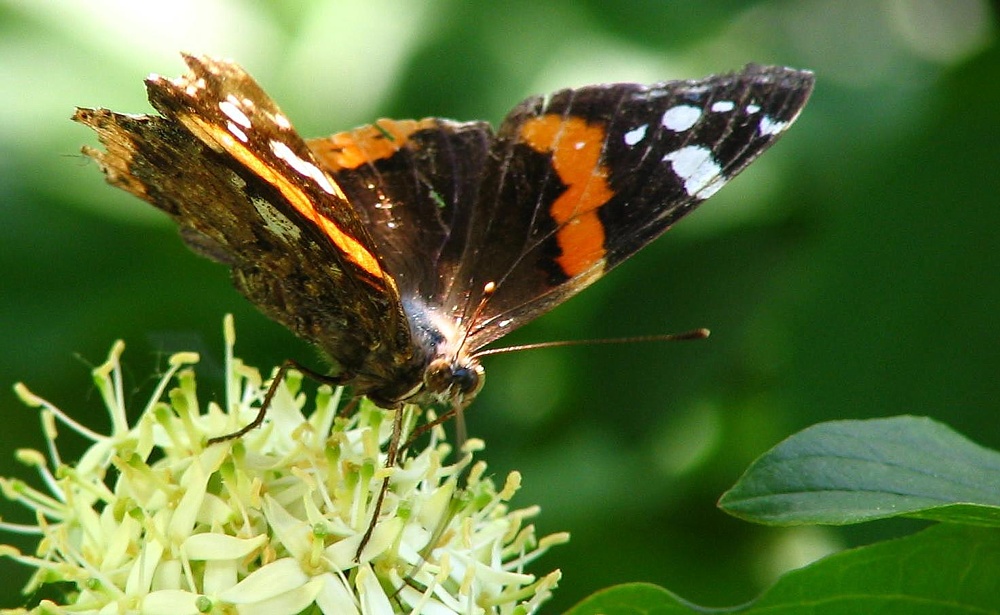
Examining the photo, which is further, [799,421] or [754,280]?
[754,280]

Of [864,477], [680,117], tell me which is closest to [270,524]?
[864,477]

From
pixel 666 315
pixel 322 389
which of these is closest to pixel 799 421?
pixel 666 315

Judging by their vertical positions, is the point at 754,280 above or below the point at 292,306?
above

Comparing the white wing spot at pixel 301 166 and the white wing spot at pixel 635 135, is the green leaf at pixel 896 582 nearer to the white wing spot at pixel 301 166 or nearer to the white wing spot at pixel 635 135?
the white wing spot at pixel 301 166

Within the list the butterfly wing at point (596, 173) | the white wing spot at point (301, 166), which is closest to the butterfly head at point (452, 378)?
the butterfly wing at point (596, 173)

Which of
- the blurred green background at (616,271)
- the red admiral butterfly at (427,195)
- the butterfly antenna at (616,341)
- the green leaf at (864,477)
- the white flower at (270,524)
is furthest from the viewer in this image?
the blurred green background at (616,271)

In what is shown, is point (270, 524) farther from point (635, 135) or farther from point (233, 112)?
point (635, 135)

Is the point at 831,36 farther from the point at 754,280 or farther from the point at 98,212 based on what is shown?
the point at 98,212
